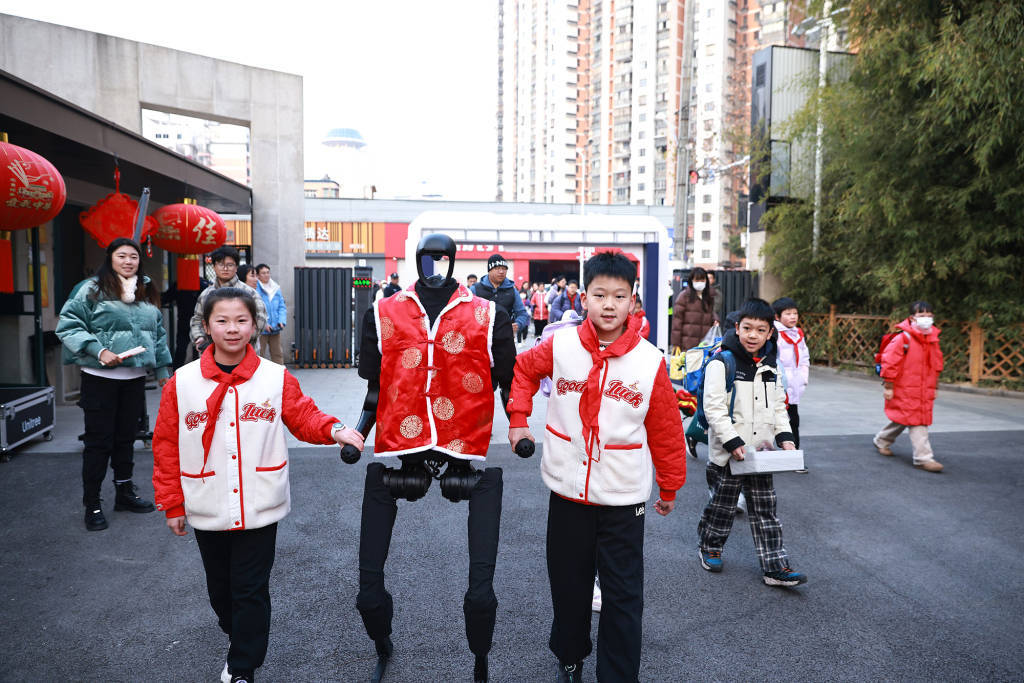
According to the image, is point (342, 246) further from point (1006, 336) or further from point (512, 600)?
point (512, 600)

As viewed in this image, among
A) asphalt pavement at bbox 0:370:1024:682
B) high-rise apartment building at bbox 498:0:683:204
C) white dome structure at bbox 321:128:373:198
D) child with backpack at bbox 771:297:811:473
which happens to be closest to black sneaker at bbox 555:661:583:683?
asphalt pavement at bbox 0:370:1024:682

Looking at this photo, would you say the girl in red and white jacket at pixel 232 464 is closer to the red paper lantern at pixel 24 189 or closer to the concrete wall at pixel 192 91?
the red paper lantern at pixel 24 189

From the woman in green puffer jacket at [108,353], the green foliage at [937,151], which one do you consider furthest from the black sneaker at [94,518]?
the green foliage at [937,151]

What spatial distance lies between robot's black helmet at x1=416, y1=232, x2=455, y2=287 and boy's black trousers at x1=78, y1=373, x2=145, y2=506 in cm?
289

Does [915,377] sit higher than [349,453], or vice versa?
[349,453]

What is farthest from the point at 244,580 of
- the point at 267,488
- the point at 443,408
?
the point at 443,408

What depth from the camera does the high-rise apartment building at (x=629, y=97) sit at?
213 ft

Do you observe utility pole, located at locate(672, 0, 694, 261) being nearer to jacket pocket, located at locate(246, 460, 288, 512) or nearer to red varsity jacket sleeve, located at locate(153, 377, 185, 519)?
jacket pocket, located at locate(246, 460, 288, 512)

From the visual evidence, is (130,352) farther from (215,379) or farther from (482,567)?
(482,567)

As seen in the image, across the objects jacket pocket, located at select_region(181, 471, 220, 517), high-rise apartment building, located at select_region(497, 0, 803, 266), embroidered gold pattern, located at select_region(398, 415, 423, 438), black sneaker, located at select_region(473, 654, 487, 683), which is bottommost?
black sneaker, located at select_region(473, 654, 487, 683)

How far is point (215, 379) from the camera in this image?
2621 millimetres

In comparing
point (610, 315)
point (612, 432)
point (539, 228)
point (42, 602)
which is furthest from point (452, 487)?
point (539, 228)

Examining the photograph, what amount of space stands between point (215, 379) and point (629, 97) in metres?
79.7

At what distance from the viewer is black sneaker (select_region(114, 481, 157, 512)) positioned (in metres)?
4.78
